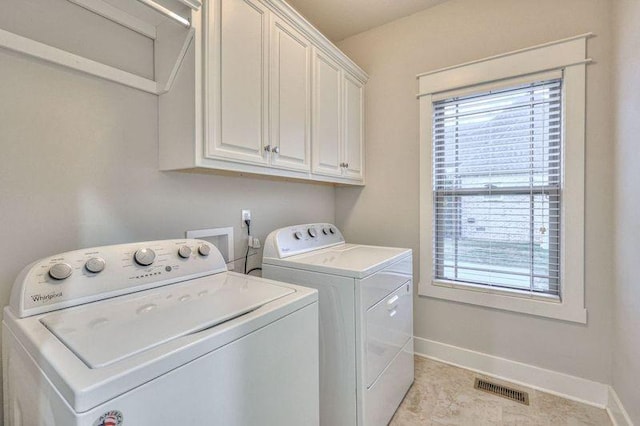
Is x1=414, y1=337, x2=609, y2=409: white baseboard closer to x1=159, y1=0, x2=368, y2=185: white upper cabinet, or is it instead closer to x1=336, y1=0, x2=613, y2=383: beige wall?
x1=336, y1=0, x2=613, y2=383: beige wall

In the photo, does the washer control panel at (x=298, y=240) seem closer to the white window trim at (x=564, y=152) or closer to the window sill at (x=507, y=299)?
the window sill at (x=507, y=299)

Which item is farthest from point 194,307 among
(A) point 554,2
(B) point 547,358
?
(A) point 554,2

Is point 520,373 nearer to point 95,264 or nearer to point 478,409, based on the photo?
point 478,409

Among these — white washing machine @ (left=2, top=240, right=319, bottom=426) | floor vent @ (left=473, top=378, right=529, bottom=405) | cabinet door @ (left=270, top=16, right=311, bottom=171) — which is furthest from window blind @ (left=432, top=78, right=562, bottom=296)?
white washing machine @ (left=2, top=240, right=319, bottom=426)

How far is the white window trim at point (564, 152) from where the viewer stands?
5.66 ft

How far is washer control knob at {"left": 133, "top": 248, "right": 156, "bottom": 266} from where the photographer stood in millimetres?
1130

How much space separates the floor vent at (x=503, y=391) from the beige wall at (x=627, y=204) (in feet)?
1.48

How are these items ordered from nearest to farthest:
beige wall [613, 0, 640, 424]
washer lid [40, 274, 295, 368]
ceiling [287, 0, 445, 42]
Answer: washer lid [40, 274, 295, 368]
beige wall [613, 0, 640, 424]
ceiling [287, 0, 445, 42]

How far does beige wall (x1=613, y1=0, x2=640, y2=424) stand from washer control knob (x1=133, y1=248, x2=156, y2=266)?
6.92 ft

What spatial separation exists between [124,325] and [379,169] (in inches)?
80.9

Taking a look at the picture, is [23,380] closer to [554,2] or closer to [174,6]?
[174,6]

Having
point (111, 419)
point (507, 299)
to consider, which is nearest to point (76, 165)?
point (111, 419)

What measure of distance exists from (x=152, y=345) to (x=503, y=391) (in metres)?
2.10

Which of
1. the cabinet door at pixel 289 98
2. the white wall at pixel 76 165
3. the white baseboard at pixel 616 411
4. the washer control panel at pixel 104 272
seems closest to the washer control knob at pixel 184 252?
the washer control panel at pixel 104 272
